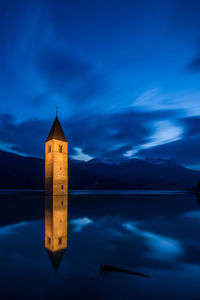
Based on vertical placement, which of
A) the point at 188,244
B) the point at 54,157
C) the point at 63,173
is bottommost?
the point at 188,244

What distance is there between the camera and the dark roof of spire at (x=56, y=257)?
203 inches

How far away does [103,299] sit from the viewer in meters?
3.54

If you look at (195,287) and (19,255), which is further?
(19,255)

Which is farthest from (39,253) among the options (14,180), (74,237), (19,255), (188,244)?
(14,180)

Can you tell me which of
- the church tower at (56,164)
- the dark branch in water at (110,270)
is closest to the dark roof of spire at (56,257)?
the dark branch in water at (110,270)

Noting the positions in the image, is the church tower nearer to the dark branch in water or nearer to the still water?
the still water

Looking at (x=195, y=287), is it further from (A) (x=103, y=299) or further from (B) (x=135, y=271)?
(A) (x=103, y=299)

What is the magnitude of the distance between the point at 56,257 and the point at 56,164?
41605 millimetres

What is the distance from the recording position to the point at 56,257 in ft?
18.6

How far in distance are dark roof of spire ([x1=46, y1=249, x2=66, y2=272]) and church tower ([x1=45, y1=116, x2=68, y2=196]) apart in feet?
130

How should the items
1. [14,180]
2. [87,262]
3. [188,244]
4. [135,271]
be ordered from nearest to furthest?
[135,271], [87,262], [188,244], [14,180]

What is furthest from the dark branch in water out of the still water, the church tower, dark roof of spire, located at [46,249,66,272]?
the church tower

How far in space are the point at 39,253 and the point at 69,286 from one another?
2295mm

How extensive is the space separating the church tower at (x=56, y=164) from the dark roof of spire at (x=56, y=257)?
39.7m
